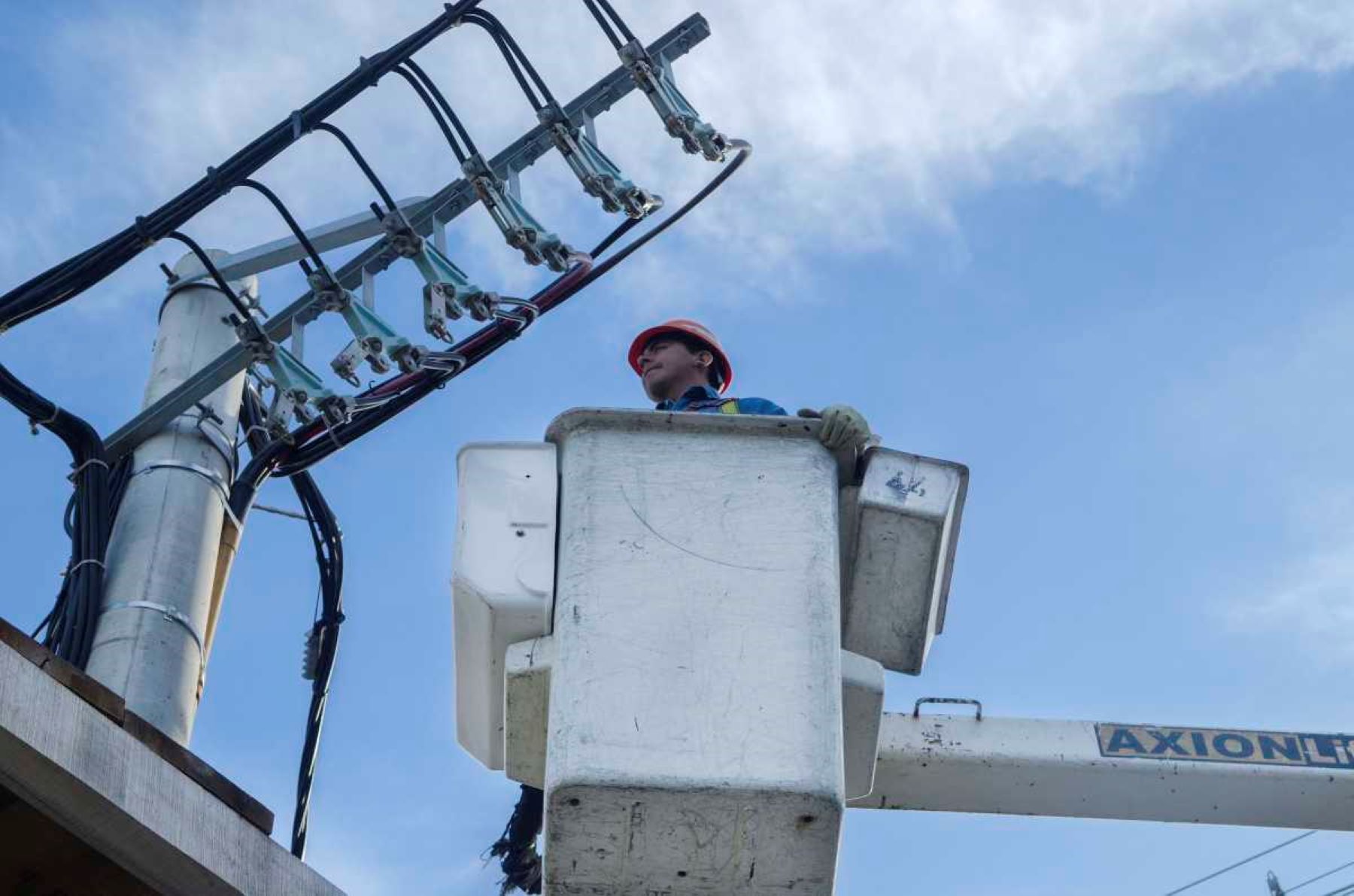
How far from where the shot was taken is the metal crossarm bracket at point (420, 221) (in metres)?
5.23

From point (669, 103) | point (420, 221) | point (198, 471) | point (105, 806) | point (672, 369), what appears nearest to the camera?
point (105, 806)

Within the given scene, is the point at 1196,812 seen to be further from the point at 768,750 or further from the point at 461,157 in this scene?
the point at 461,157

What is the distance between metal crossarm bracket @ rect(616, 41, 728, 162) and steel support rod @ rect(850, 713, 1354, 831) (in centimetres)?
245

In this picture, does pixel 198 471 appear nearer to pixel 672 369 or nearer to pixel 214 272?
pixel 214 272

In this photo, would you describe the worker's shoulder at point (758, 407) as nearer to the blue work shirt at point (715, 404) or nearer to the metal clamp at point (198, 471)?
the blue work shirt at point (715, 404)

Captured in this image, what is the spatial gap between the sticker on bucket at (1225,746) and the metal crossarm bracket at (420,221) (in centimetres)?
252

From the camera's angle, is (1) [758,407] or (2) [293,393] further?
(2) [293,393]

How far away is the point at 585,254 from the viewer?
6.23 m

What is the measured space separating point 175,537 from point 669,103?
2482 millimetres

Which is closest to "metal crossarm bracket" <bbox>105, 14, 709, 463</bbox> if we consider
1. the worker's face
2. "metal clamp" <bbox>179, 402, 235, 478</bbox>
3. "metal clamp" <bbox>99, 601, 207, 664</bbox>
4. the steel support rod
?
"metal clamp" <bbox>179, 402, 235, 478</bbox>

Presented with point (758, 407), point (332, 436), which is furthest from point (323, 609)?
point (758, 407)

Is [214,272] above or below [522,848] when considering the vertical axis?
above

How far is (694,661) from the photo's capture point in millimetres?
3092

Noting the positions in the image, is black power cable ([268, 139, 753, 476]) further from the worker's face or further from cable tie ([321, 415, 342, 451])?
the worker's face
